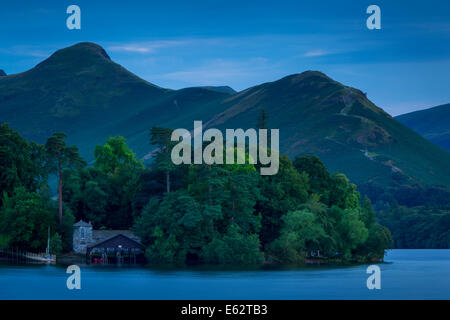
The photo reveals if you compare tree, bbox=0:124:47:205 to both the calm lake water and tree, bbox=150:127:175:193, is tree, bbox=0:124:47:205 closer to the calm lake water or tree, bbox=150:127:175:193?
tree, bbox=150:127:175:193

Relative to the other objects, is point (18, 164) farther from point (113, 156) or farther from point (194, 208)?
point (194, 208)

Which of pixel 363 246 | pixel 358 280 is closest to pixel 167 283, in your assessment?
pixel 358 280

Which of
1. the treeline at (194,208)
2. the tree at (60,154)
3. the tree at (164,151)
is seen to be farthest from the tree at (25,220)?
the tree at (164,151)

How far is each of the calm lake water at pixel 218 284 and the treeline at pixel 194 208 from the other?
9.02 m

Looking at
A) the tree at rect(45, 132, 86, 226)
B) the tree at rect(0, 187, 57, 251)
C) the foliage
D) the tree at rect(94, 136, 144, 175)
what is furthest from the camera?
the tree at rect(94, 136, 144, 175)

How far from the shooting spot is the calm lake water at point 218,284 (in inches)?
2135

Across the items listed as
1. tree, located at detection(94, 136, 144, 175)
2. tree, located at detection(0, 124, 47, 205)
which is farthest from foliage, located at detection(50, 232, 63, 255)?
tree, located at detection(94, 136, 144, 175)

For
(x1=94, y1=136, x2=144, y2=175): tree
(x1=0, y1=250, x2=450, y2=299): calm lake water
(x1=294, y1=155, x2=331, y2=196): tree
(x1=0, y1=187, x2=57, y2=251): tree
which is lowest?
(x1=0, y1=250, x2=450, y2=299): calm lake water

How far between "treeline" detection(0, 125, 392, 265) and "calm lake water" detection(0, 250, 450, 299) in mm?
9016

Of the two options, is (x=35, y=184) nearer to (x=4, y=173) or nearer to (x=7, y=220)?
(x=4, y=173)

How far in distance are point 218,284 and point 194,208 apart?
2524 cm

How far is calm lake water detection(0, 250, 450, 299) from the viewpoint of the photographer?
178 feet

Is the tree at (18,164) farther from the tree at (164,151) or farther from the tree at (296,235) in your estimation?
the tree at (296,235)
